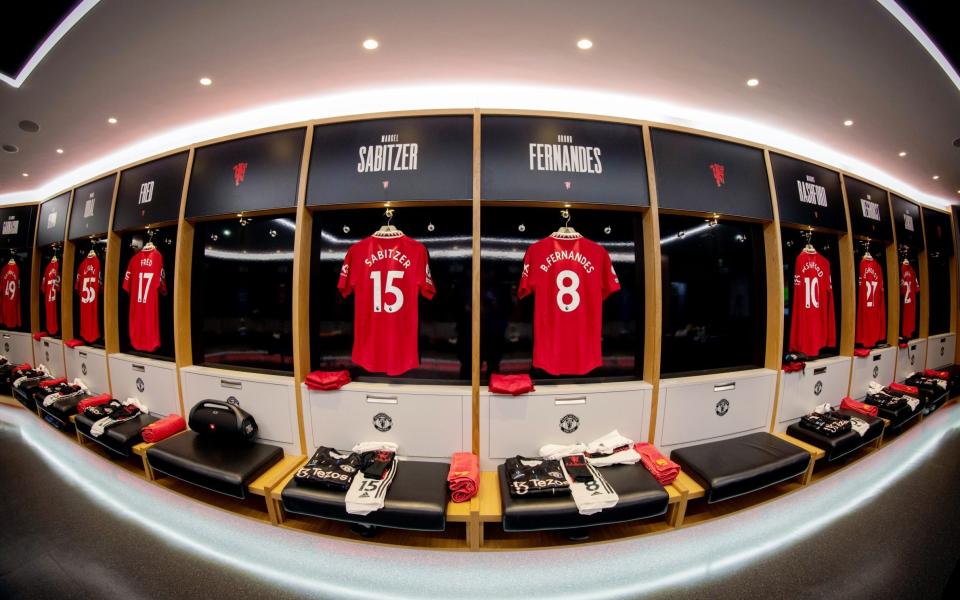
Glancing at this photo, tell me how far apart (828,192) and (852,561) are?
326 cm

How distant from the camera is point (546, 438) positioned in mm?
2123

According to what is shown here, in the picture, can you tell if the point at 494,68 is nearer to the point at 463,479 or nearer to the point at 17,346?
the point at 463,479

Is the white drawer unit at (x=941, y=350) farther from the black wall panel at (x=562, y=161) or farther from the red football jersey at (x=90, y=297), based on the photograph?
the red football jersey at (x=90, y=297)

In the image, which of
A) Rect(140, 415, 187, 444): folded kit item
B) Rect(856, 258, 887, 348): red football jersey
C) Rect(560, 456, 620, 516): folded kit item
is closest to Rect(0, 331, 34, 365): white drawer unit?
Rect(140, 415, 187, 444): folded kit item

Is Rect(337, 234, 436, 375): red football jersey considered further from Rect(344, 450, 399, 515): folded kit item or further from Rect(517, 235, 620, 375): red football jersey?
Rect(517, 235, 620, 375): red football jersey

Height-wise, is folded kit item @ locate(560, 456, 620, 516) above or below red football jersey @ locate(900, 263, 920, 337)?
below

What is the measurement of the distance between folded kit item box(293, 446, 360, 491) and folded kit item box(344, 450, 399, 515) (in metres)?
0.06

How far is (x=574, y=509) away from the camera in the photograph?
1.63m

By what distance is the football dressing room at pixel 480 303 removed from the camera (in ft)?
5.49

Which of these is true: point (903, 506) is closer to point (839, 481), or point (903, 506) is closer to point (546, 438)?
point (839, 481)

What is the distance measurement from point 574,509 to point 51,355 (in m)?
6.97

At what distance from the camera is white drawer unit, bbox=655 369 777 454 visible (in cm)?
227

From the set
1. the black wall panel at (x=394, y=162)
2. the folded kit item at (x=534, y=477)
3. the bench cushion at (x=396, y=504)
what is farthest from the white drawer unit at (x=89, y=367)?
the folded kit item at (x=534, y=477)

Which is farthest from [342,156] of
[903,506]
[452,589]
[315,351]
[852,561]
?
[903,506]
